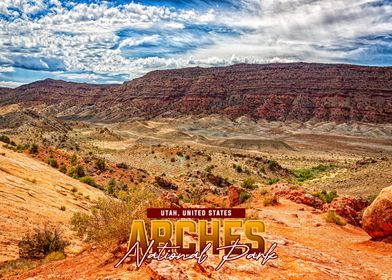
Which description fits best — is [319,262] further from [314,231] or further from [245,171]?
[245,171]

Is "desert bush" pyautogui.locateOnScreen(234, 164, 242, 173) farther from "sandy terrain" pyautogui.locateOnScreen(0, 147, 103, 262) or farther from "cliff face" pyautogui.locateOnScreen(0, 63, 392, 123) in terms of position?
"cliff face" pyautogui.locateOnScreen(0, 63, 392, 123)

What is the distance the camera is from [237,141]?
10175 centimetres

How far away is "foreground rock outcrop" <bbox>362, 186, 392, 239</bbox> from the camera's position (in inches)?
438

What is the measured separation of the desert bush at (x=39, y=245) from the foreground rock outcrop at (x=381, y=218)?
29.5ft

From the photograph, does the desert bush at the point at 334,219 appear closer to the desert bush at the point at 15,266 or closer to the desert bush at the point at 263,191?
the desert bush at the point at 263,191

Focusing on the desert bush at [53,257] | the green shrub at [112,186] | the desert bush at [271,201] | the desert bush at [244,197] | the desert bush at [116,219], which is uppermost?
the desert bush at [116,219]

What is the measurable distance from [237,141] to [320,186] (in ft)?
201

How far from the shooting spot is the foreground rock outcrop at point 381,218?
1112 centimetres

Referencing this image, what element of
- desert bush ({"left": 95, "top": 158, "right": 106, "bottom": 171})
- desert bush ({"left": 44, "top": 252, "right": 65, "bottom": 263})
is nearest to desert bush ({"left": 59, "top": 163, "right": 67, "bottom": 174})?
desert bush ({"left": 95, "top": 158, "right": 106, "bottom": 171})

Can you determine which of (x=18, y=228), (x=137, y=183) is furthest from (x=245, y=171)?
(x=18, y=228)

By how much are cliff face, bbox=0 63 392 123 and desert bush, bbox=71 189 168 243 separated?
143679mm

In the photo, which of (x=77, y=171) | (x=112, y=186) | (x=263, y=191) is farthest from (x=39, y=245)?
(x=77, y=171)

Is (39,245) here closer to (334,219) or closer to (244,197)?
(334,219)

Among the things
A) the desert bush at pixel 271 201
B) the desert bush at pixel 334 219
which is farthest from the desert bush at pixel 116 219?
the desert bush at pixel 271 201
